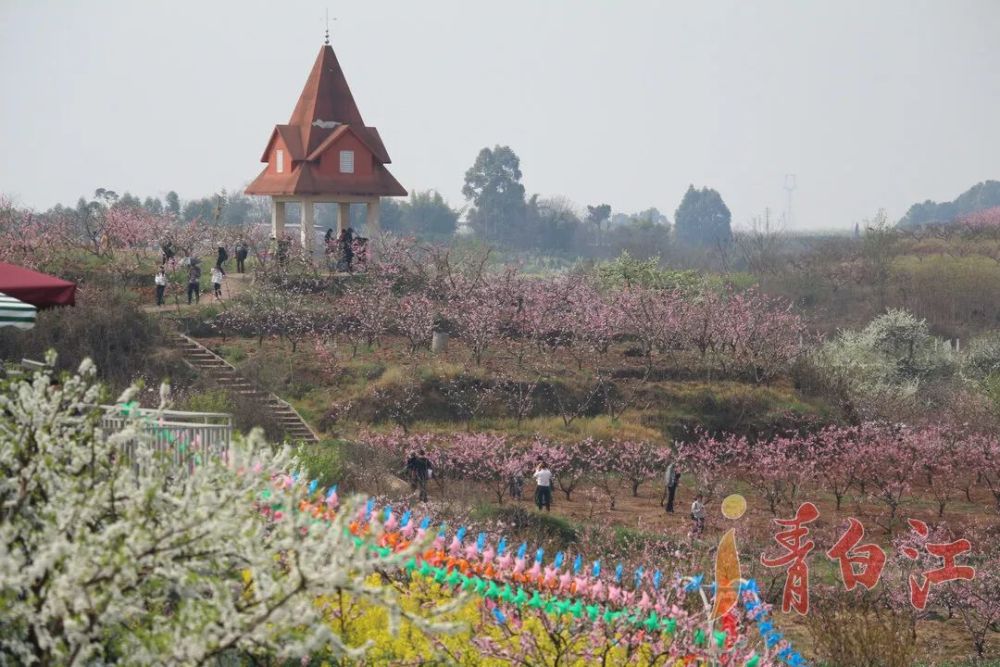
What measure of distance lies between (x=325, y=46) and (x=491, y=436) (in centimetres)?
1762

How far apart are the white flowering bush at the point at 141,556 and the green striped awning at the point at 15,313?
4422 mm

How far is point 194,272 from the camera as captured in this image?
115 ft

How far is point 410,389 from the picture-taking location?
29.8m

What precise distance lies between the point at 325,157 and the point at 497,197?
78.9m

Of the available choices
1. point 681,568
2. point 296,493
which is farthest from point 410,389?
point 296,493

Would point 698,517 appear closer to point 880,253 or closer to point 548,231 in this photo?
point 880,253

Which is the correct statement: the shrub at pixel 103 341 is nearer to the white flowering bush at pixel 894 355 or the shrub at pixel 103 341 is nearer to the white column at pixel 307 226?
the white column at pixel 307 226

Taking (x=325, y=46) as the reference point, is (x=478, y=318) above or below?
below

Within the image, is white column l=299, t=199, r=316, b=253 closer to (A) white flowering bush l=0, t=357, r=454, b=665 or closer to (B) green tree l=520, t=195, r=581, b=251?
(A) white flowering bush l=0, t=357, r=454, b=665

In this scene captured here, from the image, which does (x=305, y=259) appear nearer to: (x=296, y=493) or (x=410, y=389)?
(x=410, y=389)

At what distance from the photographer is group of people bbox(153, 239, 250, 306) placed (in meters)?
34.4

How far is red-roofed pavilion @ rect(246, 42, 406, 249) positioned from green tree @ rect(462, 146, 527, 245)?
75429 mm

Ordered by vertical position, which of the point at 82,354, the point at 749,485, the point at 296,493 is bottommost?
the point at 749,485

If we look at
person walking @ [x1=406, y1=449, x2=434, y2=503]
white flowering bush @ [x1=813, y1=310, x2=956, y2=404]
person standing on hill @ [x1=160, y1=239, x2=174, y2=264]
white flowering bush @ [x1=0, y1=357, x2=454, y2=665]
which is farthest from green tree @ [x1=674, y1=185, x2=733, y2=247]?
white flowering bush @ [x1=0, y1=357, x2=454, y2=665]
